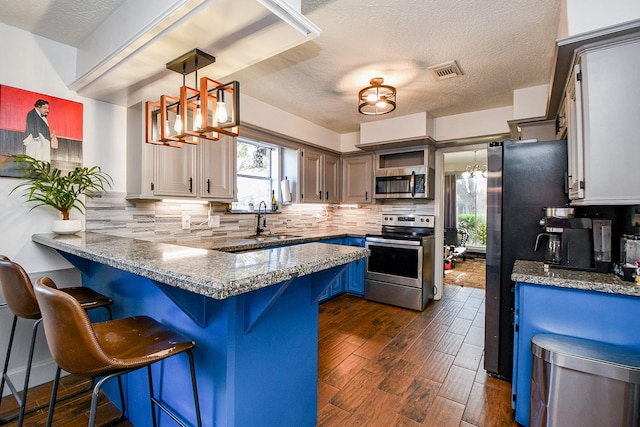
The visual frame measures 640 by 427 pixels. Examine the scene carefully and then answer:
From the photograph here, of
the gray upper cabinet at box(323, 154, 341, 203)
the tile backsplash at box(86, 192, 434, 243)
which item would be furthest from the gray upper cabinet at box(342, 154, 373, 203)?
the tile backsplash at box(86, 192, 434, 243)

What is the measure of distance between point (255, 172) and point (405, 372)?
279 centimetres

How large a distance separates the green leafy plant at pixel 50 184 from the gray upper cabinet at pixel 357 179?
3.32 metres

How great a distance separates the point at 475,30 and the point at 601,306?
1899 mm

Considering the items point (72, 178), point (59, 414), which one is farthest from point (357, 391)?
point (72, 178)

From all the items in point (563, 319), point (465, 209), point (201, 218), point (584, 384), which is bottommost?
point (584, 384)

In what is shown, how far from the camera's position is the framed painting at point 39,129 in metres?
2.04

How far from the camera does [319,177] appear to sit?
4418 mm

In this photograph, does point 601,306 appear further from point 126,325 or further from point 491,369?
point 126,325

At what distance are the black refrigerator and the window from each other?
8.58 feet

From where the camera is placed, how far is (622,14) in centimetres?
146

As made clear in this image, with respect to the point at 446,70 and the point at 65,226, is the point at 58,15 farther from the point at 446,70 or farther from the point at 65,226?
the point at 446,70

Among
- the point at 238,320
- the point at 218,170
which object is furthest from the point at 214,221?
the point at 238,320

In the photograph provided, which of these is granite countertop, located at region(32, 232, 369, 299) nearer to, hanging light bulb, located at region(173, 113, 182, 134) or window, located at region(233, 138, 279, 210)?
hanging light bulb, located at region(173, 113, 182, 134)

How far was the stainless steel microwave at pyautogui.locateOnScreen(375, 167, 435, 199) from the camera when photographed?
3.97 m
